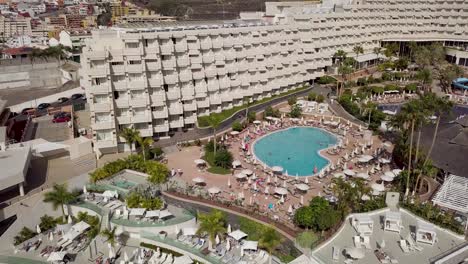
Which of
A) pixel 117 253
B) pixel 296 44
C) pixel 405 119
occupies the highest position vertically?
pixel 296 44

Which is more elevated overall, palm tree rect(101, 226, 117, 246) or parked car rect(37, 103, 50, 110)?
parked car rect(37, 103, 50, 110)

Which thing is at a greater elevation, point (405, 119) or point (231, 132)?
point (405, 119)

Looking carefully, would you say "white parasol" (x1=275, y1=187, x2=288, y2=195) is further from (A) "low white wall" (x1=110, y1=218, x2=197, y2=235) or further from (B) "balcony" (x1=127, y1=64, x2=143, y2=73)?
(B) "balcony" (x1=127, y1=64, x2=143, y2=73)

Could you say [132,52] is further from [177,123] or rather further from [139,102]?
[177,123]

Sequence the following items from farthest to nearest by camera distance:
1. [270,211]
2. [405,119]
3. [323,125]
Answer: [323,125] < [405,119] < [270,211]

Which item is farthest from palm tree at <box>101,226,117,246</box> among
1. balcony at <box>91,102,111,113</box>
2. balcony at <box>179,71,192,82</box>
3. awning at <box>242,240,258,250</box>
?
balcony at <box>179,71,192,82</box>

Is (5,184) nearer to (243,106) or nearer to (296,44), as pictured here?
(243,106)

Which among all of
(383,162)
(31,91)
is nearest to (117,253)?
(383,162)
